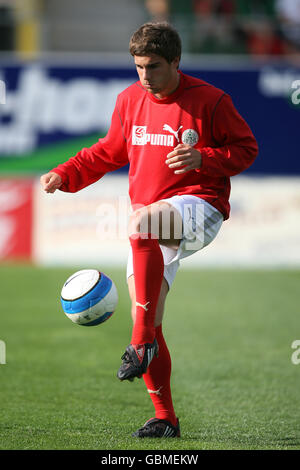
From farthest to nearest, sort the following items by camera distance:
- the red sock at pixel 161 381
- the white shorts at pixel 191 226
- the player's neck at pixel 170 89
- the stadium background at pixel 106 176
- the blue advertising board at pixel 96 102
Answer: the blue advertising board at pixel 96 102 < the stadium background at pixel 106 176 < the red sock at pixel 161 381 < the player's neck at pixel 170 89 < the white shorts at pixel 191 226

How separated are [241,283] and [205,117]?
25.9ft

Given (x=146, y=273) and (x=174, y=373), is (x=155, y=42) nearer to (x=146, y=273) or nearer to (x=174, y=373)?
(x=146, y=273)

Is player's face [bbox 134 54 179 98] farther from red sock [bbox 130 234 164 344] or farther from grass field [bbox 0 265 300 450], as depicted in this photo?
grass field [bbox 0 265 300 450]

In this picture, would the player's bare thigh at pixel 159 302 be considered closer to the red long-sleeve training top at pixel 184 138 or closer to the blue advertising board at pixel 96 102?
the red long-sleeve training top at pixel 184 138

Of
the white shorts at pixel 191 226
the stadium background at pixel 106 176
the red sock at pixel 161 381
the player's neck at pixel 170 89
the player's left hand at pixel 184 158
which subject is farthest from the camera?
the stadium background at pixel 106 176

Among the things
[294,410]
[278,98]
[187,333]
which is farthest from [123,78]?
[294,410]

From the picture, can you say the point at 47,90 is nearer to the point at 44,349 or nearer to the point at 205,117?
the point at 44,349

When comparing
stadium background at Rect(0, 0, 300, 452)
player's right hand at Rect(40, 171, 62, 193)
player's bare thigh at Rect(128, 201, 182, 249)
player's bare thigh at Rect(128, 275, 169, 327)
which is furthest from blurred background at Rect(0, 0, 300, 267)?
player's bare thigh at Rect(128, 201, 182, 249)

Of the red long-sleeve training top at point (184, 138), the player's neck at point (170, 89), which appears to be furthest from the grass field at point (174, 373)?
the player's neck at point (170, 89)

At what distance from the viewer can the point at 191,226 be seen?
455 cm

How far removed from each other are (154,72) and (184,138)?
397 millimetres

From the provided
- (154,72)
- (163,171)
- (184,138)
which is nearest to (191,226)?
(163,171)

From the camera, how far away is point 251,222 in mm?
14203

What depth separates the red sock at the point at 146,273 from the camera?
4383 mm
